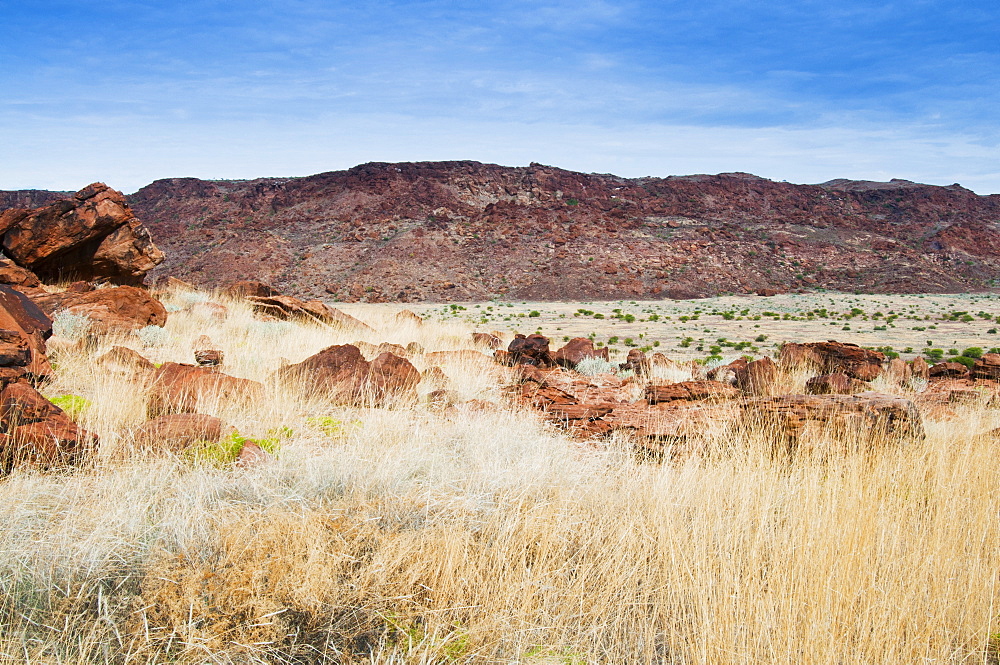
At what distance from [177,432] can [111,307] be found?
6065 millimetres

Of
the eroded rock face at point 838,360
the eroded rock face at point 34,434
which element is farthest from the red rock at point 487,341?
the eroded rock face at point 34,434

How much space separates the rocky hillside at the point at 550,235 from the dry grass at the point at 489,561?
119 ft

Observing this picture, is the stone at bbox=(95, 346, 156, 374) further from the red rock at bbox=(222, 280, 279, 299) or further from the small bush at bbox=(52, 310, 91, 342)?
the red rock at bbox=(222, 280, 279, 299)

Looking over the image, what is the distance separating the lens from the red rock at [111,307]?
8320 mm

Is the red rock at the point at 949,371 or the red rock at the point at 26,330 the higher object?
the red rock at the point at 26,330

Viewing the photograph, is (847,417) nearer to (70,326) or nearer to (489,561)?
(489,561)

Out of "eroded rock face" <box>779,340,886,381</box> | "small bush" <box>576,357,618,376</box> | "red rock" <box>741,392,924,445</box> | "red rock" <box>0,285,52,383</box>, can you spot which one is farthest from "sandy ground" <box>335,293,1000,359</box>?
"red rock" <box>0,285,52,383</box>

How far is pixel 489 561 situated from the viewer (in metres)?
2.59

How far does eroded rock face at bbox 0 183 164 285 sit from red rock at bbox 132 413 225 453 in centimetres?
860

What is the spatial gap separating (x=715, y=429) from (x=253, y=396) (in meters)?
3.58

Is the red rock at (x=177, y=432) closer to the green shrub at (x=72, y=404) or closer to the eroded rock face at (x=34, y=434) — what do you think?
the eroded rock face at (x=34, y=434)

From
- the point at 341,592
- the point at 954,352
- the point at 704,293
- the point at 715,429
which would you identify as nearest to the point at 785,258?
the point at 704,293

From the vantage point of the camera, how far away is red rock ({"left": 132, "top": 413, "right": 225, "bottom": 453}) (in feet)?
12.7

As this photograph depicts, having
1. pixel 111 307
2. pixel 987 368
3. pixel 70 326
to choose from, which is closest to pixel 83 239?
pixel 111 307
